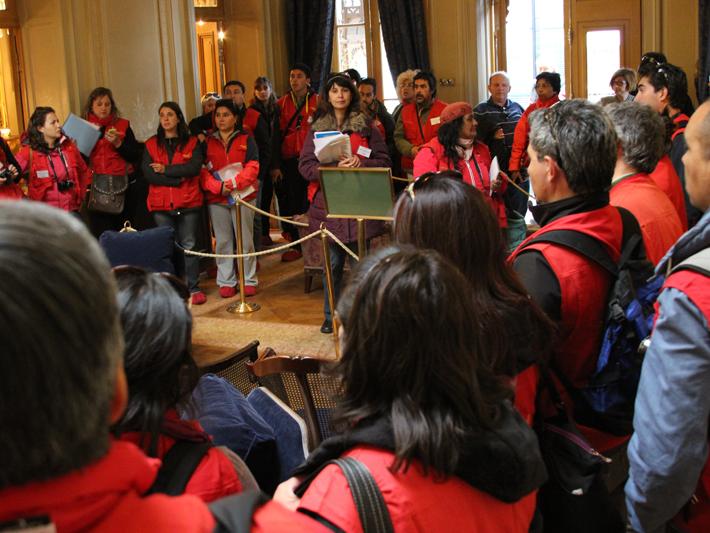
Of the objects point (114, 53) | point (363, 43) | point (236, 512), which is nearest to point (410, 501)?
point (236, 512)

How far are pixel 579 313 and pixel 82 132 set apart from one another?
641cm

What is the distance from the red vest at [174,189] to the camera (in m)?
7.65

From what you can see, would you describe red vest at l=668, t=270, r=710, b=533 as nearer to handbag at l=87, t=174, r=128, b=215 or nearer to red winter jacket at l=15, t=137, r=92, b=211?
red winter jacket at l=15, t=137, r=92, b=211

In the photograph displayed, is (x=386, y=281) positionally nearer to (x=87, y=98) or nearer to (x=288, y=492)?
(x=288, y=492)

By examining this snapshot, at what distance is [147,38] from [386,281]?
323 inches

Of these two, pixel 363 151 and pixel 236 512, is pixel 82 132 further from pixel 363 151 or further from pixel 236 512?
pixel 236 512

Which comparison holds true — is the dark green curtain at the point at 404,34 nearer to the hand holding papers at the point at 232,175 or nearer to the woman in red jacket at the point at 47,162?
the hand holding papers at the point at 232,175

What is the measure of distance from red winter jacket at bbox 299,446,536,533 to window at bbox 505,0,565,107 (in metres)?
10.7

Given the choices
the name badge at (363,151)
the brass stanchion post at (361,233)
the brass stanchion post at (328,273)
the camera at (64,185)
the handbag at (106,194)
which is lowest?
the brass stanchion post at (328,273)

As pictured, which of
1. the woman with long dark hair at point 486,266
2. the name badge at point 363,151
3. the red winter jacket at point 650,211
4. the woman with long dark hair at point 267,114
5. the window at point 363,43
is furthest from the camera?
the window at point 363,43

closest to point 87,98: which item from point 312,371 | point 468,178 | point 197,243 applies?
point 197,243

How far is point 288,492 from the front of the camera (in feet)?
5.09

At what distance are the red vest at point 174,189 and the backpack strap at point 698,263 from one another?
6.16 m

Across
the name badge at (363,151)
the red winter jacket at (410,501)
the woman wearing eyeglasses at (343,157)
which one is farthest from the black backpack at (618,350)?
the name badge at (363,151)
